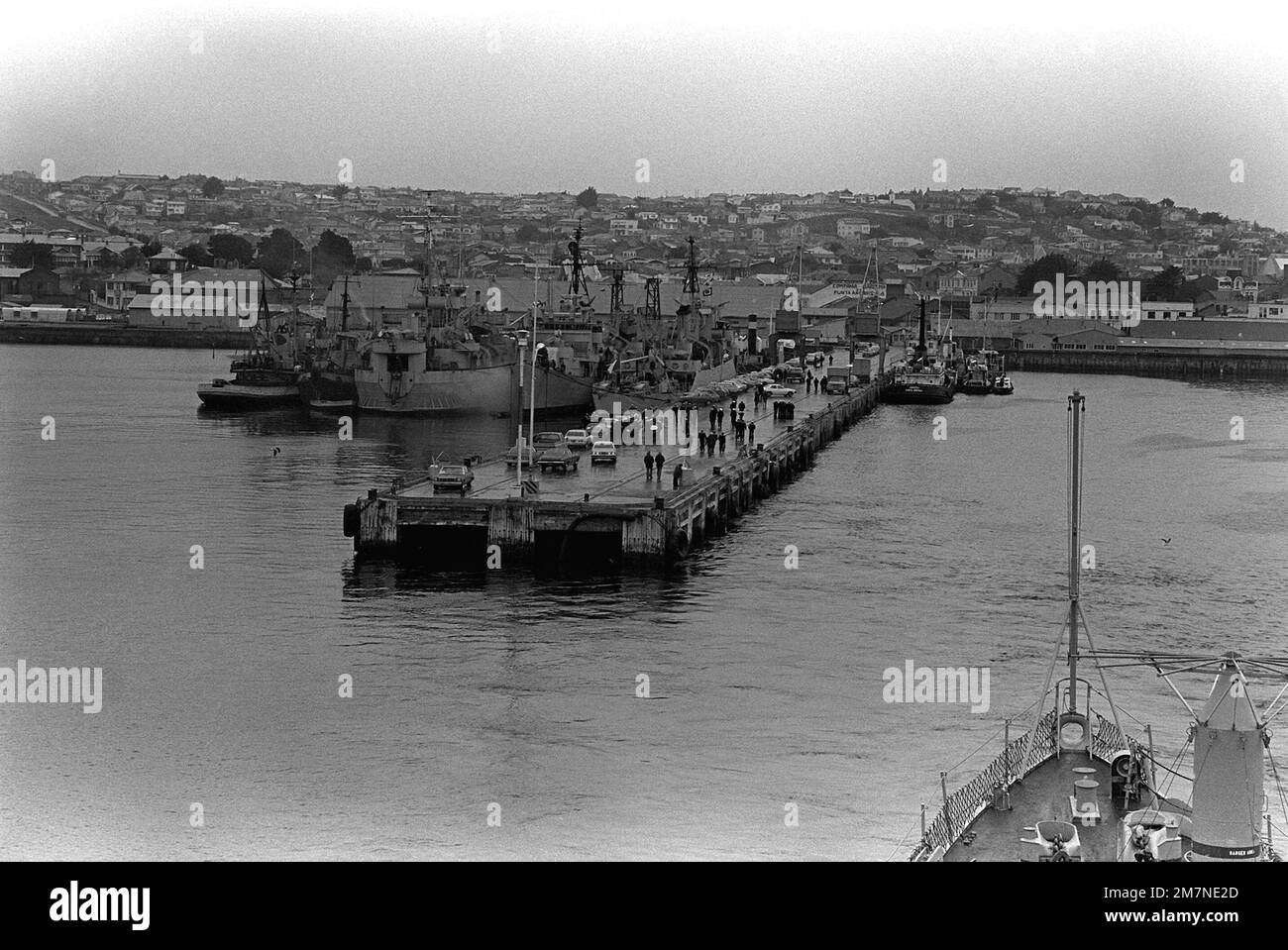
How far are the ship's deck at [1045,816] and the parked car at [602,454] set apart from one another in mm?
21108

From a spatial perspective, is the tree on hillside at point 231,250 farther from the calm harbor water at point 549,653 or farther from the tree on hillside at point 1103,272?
the calm harbor water at point 549,653

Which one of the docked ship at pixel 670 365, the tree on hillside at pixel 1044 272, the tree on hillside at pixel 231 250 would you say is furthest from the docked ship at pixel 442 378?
the tree on hillside at pixel 231 250

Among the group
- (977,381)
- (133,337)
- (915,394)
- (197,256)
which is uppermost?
(197,256)

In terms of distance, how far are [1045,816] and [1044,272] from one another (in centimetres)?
13270

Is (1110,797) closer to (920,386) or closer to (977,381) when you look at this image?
(920,386)

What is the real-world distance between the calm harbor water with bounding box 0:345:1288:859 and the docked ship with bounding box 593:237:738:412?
13.9 m

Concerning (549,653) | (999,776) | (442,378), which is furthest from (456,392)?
(999,776)

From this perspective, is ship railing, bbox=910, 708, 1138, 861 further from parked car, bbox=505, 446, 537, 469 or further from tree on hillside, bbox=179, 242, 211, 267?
tree on hillside, bbox=179, 242, 211, 267

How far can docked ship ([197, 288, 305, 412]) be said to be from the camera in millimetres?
61438

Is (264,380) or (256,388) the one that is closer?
(256,388)

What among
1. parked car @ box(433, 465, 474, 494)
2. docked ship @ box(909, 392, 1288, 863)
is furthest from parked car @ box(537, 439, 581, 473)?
docked ship @ box(909, 392, 1288, 863)

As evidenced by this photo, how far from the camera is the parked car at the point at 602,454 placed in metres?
35.0

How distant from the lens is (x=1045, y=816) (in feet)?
42.9
